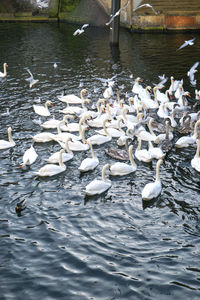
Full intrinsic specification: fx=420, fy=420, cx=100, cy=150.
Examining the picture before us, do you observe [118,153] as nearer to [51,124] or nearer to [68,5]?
[51,124]

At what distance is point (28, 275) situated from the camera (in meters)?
8.62

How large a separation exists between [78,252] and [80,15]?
110 feet

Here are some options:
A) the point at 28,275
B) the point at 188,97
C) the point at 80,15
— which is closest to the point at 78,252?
the point at 28,275

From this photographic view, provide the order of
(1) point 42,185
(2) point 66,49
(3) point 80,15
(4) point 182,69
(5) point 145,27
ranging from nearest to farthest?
(1) point 42,185, (4) point 182,69, (2) point 66,49, (5) point 145,27, (3) point 80,15

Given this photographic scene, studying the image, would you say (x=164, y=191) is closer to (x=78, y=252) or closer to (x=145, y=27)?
(x=78, y=252)

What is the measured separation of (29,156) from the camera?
13.1m

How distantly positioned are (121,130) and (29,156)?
3681 mm

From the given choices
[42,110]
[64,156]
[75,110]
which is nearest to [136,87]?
[75,110]

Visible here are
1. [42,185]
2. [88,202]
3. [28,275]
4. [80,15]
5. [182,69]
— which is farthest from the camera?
[80,15]

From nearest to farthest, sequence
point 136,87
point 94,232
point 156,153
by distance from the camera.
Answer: point 94,232, point 156,153, point 136,87

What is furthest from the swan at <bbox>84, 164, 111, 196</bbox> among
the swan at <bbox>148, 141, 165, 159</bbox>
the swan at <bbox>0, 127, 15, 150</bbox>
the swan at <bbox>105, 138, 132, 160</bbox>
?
the swan at <bbox>0, 127, 15, 150</bbox>

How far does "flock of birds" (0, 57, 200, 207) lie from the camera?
12.5 m

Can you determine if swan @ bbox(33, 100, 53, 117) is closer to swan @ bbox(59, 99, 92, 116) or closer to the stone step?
swan @ bbox(59, 99, 92, 116)

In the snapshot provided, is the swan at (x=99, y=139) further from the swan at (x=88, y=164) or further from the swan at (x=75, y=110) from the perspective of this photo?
the swan at (x=75, y=110)
